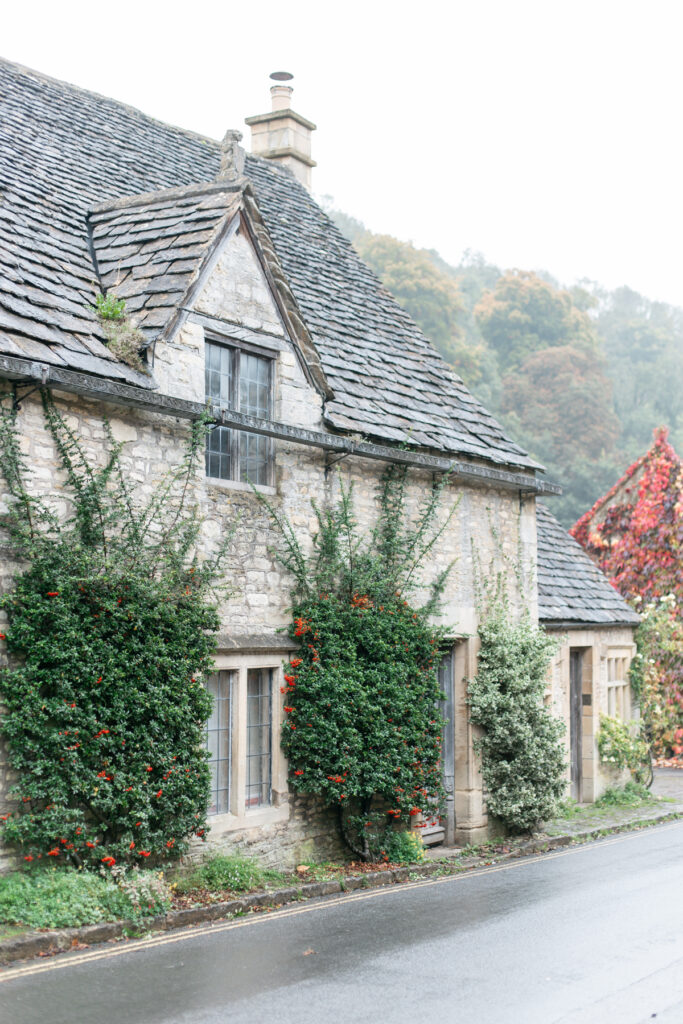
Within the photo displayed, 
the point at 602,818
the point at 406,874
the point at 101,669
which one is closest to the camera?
the point at 101,669

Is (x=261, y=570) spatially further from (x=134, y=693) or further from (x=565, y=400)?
(x=565, y=400)

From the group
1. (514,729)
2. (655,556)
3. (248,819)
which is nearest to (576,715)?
(514,729)

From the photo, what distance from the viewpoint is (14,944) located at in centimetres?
761

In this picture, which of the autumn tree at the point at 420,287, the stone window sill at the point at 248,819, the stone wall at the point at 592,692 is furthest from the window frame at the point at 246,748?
the autumn tree at the point at 420,287

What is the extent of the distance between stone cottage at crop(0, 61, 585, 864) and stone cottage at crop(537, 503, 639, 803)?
191cm

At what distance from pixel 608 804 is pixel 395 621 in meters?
7.06

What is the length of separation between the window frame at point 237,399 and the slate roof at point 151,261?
754 mm

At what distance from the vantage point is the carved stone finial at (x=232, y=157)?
484 inches

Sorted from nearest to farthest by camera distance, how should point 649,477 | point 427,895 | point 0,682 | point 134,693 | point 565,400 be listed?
point 0,682, point 134,693, point 427,895, point 649,477, point 565,400

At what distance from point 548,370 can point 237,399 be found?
46780 mm

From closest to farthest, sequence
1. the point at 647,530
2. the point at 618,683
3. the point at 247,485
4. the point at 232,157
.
Result: the point at 247,485, the point at 232,157, the point at 618,683, the point at 647,530

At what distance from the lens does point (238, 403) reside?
37.8 ft

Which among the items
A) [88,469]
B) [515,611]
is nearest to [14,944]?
[88,469]

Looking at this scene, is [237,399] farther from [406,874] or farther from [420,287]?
[420,287]
